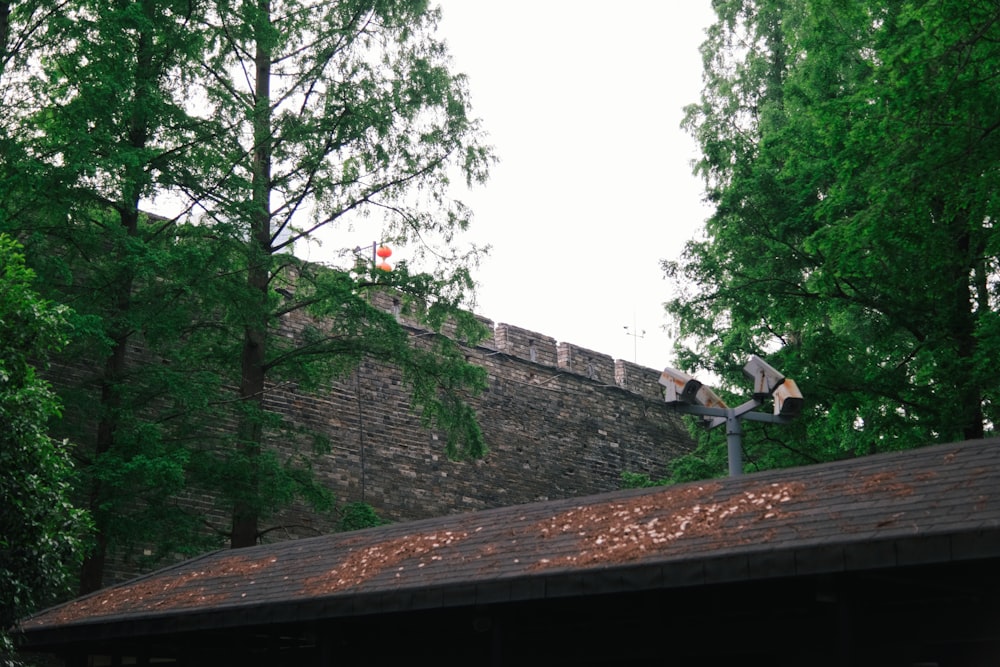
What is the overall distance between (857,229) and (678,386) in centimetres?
235

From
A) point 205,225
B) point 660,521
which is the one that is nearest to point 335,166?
point 205,225

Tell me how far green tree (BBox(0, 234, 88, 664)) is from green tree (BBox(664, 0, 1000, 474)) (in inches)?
301

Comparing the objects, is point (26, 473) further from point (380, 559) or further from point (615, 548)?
point (615, 548)

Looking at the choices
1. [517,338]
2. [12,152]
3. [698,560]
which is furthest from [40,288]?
[517,338]

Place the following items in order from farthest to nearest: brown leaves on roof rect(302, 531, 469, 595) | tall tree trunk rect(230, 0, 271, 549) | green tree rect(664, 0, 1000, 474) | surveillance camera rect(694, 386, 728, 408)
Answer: tall tree trunk rect(230, 0, 271, 549) → surveillance camera rect(694, 386, 728, 408) → green tree rect(664, 0, 1000, 474) → brown leaves on roof rect(302, 531, 469, 595)

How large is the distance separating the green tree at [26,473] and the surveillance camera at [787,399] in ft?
22.0

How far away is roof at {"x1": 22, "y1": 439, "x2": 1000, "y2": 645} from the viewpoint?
678cm

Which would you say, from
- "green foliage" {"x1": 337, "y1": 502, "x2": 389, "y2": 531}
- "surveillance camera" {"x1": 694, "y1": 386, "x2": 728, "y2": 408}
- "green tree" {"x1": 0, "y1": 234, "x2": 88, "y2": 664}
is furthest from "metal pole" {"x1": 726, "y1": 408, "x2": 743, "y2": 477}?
"green foliage" {"x1": 337, "y1": 502, "x2": 389, "y2": 531}

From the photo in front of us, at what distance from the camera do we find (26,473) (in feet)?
31.2

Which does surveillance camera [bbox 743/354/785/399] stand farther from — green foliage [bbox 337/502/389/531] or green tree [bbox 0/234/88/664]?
green foliage [bbox 337/502/389/531]

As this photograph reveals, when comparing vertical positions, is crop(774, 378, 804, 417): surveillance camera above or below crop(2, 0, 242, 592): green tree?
below

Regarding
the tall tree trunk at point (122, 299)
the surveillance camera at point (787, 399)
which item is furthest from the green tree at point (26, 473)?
the surveillance camera at point (787, 399)

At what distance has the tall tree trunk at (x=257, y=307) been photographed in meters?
16.1

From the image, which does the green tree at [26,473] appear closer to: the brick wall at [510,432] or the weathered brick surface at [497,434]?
the weathered brick surface at [497,434]
